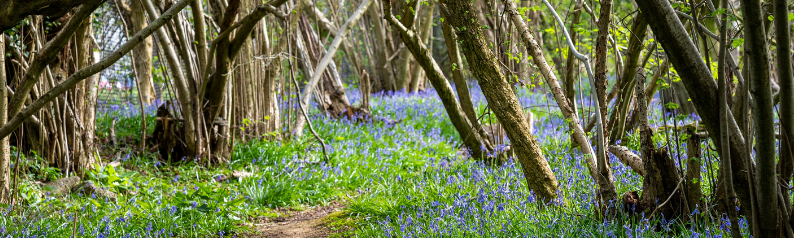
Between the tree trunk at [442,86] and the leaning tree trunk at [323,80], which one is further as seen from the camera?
the leaning tree trunk at [323,80]

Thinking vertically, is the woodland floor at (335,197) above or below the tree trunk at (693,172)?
below

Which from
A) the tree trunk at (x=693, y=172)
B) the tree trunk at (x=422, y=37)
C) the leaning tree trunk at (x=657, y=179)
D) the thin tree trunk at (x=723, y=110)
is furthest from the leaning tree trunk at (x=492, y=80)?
the tree trunk at (x=422, y=37)

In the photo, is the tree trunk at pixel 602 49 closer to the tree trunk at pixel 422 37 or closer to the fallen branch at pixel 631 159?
the fallen branch at pixel 631 159

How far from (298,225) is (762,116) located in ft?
10.6

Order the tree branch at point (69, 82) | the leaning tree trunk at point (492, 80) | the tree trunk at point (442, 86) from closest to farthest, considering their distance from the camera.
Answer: the tree branch at point (69, 82), the leaning tree trunk at point (492, 80), the tree trunk at point (442, 86)

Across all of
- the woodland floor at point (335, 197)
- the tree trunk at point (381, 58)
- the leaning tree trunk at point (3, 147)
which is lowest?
the woodland floor at point (335, 197)

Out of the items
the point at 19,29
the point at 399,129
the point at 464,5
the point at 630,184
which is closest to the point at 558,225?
the point at 630,184

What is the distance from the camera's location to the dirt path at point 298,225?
12.7 feet

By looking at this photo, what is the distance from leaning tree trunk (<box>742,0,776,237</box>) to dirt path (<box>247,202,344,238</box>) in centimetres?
265

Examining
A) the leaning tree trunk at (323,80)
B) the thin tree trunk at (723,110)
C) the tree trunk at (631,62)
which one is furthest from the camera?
the leaning tree trunk at (323,80)

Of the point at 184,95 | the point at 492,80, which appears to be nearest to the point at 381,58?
the point at 184,95

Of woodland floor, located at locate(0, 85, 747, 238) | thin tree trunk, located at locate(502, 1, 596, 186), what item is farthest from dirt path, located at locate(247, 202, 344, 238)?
thin tree trunk, located at locate(502, 1, 596, 186)

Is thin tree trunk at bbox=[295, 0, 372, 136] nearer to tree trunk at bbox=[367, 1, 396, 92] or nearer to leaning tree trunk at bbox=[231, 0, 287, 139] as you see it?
leaning tree trunk at bbox=[231, 0, 287, 139]

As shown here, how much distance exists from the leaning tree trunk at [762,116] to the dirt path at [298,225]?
265 centimetres
